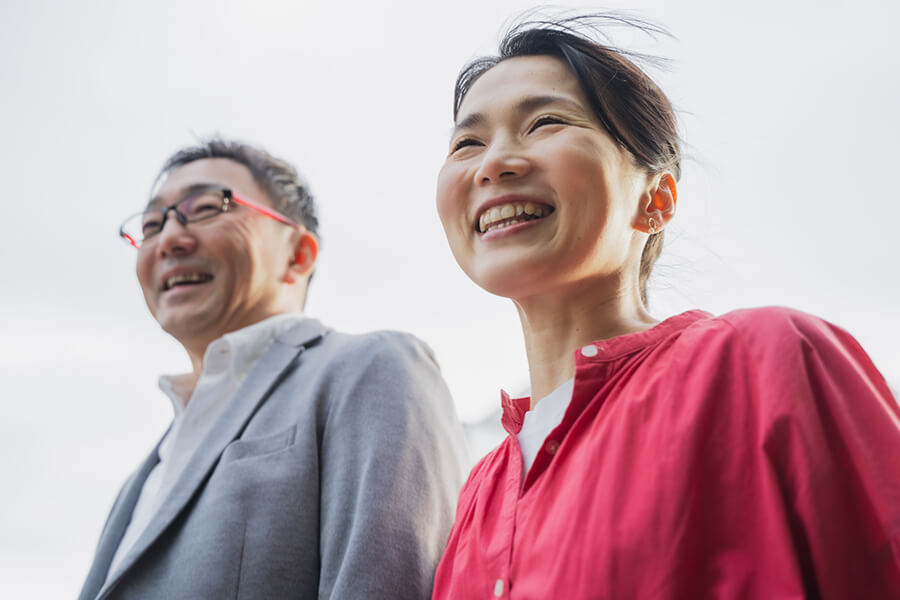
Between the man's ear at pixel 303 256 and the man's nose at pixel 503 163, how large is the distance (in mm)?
1218

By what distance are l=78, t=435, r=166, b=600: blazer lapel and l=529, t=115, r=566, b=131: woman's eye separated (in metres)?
1.50

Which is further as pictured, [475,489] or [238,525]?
[238,525]

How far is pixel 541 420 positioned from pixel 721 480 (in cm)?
48

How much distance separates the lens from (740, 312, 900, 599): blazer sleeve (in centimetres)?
85

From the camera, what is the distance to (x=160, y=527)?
1.79 m

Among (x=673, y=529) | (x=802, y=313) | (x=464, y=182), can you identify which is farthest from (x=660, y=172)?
(x=673, y=529)

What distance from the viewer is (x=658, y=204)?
154cm

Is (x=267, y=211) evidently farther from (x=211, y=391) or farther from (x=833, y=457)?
(x=833, y=457)

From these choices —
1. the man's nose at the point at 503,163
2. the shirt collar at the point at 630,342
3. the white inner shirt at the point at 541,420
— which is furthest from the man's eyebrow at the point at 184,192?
the shirt collar at the point at 630,342

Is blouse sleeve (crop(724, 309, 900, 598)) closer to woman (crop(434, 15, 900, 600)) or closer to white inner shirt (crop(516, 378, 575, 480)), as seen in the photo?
woman (crop(434, 15, 900, 600))

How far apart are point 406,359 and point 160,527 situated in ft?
2.28

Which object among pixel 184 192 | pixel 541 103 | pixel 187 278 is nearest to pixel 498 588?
pixel 541 103

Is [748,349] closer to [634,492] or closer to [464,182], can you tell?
[634,492]

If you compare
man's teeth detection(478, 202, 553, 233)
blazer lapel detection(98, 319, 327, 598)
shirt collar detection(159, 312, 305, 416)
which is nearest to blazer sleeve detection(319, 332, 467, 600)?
blazer lapel detection(98, 319, 327, 598)
